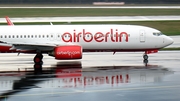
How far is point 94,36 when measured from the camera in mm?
35094

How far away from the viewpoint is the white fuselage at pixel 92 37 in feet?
115

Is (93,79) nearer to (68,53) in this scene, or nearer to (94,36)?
(68,53)

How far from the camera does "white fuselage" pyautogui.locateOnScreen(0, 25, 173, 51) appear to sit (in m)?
35.1

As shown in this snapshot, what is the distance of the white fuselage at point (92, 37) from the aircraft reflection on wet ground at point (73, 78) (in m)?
2.41

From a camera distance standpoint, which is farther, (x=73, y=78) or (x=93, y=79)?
(x=73, y=78)

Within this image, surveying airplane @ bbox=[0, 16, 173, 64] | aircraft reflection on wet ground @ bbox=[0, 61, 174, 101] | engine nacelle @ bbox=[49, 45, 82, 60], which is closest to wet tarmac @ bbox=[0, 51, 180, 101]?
aircraft reflection on wet ground @ bbox=[0, 61, 174, 101]

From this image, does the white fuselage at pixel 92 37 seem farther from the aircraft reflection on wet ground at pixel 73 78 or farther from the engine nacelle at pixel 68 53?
the aircraft reflection on wet ground at pixel 73 78

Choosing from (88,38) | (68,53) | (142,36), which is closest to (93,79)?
(68,53)

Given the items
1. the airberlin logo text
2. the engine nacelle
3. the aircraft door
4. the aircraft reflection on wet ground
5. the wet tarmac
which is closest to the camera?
the wet tarmac

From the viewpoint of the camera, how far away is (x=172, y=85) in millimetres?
25406

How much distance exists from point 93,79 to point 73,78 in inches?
48.7

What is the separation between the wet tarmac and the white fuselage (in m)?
1.22

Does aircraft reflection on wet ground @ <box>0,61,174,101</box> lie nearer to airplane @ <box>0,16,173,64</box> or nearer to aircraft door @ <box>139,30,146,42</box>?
airplane @ <box>0,16,173,64</box>

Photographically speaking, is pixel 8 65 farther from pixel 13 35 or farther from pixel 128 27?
pixel 128 27
